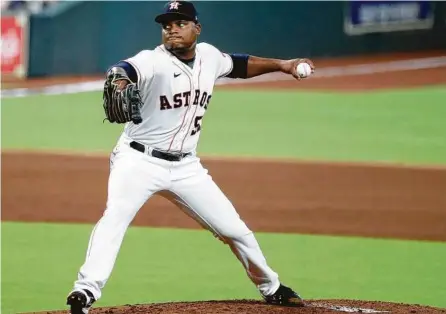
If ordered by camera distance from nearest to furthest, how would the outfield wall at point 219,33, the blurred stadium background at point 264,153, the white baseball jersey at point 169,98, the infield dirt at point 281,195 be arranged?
the white baseball jersey at point 169,98
the blurred stadium background at point 264,153
the infield dirt at point 281,195
the outfield wall at point 219,33

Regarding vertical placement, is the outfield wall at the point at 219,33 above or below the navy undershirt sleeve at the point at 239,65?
below

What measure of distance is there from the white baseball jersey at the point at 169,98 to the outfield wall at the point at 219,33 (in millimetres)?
13863

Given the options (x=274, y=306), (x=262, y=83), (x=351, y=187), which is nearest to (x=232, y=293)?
(x=274, y=306)

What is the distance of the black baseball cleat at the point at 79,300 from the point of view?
17.0ft

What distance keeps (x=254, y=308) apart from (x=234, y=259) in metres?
2.02

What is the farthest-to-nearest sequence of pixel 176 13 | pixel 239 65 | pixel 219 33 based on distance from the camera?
pixel 219 33
pixel 239 65
pixel 176 13

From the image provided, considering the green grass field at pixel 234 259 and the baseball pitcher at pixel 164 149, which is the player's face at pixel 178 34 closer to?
the baseball pitcher at pixel 164 149

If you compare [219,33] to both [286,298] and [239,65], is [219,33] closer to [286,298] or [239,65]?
[239,65]

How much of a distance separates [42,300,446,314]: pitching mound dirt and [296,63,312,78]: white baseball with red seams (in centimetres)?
142

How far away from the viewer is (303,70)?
5.92 meters

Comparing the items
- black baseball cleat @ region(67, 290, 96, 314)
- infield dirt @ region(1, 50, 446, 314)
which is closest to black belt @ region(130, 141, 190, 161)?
black baseball cleat @ region(67, 290, 96, 314)

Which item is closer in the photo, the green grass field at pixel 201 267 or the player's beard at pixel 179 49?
the player's beard at pixel 179 49

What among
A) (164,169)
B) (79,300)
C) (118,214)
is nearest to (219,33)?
(164,169)

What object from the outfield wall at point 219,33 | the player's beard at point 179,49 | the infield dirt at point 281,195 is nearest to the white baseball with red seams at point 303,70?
the player's beard at point 179,49
